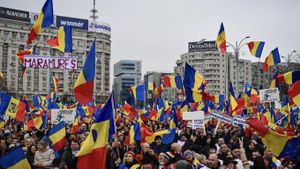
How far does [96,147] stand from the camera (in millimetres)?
5910

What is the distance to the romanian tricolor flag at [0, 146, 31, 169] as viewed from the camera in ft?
19.9

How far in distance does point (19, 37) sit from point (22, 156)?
93.8 metres

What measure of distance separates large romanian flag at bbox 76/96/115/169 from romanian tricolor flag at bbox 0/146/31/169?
1.00 meters

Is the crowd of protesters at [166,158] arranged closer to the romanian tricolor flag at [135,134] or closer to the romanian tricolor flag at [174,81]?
the romanian tricolor flag at [135,134]

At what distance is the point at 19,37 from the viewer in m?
94.6

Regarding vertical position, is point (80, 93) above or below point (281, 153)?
above

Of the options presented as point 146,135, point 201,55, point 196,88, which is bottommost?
point 146,135

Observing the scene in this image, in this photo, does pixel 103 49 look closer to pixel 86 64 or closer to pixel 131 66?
pixel 131 66

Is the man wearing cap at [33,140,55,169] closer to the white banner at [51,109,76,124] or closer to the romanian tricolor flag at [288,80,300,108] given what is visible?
the romanian tricolor flag at [288,80,300,108]

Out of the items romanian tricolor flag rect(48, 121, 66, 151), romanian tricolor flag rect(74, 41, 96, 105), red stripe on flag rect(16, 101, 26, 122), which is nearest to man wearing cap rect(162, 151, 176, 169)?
romanian tricolor flag rect(74, 41, 96, 105)

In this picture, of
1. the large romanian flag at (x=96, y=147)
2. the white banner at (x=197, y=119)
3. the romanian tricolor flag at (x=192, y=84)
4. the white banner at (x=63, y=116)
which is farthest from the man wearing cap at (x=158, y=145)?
the white banner at (x=63, y=116)

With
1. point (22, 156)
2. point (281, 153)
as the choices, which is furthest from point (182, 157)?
point (22, 156)

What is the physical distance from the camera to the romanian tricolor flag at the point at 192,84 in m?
13.5

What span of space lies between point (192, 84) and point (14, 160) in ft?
28.2
